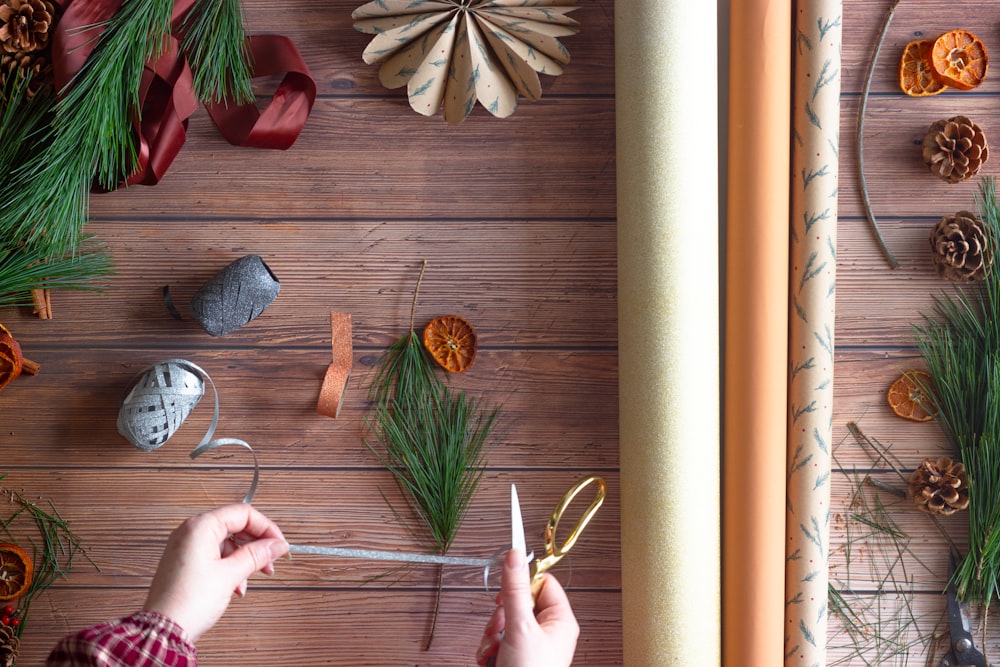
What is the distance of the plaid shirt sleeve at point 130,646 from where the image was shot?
62 centimetres

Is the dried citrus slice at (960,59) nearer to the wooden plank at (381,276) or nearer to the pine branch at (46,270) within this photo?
the wooden plank at (381,276)

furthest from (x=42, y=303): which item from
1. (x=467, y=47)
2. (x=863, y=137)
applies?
(x=863, y=137)

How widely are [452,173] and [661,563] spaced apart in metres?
0.54

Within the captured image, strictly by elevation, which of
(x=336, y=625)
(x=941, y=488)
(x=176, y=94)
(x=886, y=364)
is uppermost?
(x=176, y=94)

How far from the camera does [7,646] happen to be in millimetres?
896

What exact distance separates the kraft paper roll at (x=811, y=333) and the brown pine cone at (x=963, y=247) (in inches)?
6.9

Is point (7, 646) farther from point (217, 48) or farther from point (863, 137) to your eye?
point (863, 137)

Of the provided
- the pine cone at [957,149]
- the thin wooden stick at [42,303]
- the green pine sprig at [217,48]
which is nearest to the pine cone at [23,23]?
the green pine sprig at [217,48]

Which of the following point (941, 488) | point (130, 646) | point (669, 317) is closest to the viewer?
point (130, 646)

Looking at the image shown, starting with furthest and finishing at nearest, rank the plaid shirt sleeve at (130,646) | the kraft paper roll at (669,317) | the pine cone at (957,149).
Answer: the pine cone at (957,149) < the kraft paper roll at (669,317) < the plaid shirt sleeve at (130,646)

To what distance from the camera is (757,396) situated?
81 centimetres

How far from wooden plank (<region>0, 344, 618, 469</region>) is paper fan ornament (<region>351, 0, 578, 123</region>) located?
331 mm

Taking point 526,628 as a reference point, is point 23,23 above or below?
above

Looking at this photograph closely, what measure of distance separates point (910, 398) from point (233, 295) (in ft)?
2.84
